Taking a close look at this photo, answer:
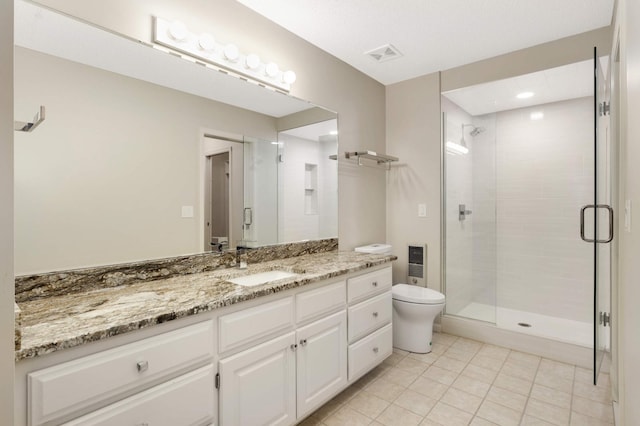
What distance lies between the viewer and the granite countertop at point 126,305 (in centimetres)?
96

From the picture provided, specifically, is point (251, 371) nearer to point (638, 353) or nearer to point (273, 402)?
point (273, 402)

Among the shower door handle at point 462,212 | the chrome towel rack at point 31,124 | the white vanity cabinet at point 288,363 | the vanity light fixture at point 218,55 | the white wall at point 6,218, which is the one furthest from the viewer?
the shower door handle at point 462,212

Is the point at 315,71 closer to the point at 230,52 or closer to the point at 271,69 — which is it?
the point at 271,69

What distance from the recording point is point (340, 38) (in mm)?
2496

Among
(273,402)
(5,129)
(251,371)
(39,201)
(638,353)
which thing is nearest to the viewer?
(5,129)

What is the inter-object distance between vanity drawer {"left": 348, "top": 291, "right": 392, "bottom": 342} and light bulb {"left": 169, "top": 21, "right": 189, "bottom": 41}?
180cm

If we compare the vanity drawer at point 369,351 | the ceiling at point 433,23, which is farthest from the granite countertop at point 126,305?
the ceiling at point 433,23

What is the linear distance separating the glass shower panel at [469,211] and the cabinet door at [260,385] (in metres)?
2.07

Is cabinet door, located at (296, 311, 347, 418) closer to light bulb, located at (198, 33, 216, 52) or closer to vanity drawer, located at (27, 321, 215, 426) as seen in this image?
vanity drawer, located at (27, 321, 215, 426)

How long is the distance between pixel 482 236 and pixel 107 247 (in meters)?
3.34

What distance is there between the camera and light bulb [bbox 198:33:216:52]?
180 centimetres

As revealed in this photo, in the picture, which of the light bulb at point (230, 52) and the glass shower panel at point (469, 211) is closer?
the light bulb at point (230, 52)

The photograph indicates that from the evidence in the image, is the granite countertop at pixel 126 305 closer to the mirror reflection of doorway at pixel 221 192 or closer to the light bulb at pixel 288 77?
the mirror reflection of doorway at pixel 221 192

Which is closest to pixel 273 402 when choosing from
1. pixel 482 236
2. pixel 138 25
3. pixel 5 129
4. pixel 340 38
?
pixel 5 129
